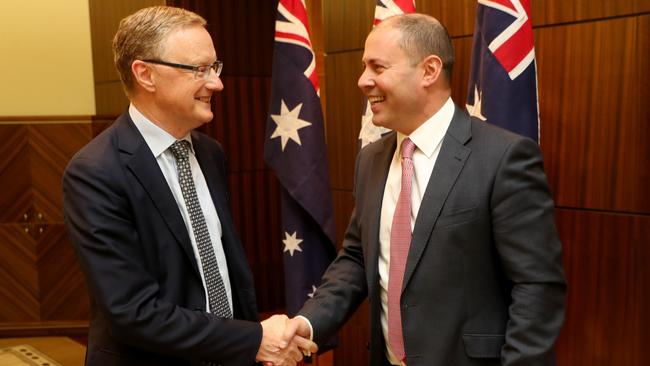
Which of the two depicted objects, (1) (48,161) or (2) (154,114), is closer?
(2) (154,114)

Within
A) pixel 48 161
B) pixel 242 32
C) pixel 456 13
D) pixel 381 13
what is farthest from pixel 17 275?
pixel 456 13

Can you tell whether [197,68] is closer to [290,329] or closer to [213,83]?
[213,83]

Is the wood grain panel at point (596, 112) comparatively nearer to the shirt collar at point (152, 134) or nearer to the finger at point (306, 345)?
the finger at point (306, 345)

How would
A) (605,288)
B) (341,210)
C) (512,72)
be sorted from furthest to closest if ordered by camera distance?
(341,210)
(605,288)
(512,72)

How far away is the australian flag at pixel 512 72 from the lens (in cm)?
250

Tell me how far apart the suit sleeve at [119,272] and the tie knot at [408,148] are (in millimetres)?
805

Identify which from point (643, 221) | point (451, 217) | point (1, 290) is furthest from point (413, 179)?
point (1, 290)

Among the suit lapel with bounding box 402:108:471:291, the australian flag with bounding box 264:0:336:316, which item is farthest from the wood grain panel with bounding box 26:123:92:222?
the suit lapel with bounding box 402:108:471:291

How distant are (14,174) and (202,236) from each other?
4.09m

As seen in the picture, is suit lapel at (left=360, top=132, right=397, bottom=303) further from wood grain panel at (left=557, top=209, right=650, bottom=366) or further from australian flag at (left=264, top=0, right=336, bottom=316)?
australian flag at (left=264, top=0, right=336, bottom=316)

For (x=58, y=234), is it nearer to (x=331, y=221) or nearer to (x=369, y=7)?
(x=331, y=221)

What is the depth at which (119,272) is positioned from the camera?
71.9 inches

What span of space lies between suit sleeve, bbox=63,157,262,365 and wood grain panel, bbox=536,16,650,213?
1.66 m

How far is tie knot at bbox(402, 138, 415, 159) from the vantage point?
2.02m
